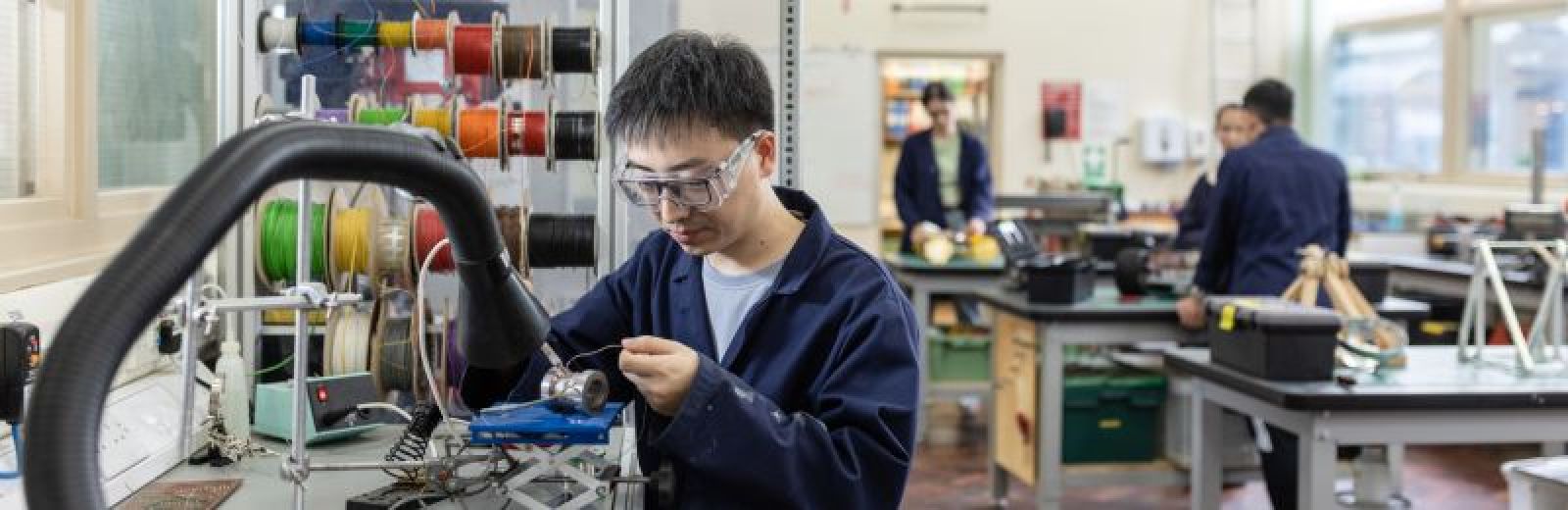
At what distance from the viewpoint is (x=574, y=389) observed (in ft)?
5.53

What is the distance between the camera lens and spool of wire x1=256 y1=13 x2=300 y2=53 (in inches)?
104

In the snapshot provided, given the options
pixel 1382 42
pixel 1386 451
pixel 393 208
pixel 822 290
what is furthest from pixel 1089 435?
pixel 1382 42

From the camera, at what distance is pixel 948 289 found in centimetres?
630

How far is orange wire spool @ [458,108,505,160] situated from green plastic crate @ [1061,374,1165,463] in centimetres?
302

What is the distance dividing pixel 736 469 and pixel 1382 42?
337 inches

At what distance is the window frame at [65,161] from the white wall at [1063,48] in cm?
658

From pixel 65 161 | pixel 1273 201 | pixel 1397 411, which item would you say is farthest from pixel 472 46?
pixel 1273 201

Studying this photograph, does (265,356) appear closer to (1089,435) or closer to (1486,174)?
(1089,435)

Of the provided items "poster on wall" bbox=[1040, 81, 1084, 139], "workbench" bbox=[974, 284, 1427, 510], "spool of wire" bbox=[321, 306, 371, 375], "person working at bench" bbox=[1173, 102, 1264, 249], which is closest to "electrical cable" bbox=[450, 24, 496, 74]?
"spool of wire" bbox=[321, 306, 371, 375]

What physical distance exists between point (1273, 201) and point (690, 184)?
143 inches

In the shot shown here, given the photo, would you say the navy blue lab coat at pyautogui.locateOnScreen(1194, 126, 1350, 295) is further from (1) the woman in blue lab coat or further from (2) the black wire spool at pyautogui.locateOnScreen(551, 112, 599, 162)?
(2) the black wire spool at pyautogui.locateOnScreen(551, 112, 599, 162)

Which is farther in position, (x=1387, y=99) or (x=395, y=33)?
(x=1387, y=99)

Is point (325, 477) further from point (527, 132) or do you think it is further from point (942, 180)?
point (942, 180)

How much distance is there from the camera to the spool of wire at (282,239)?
8.30ft
